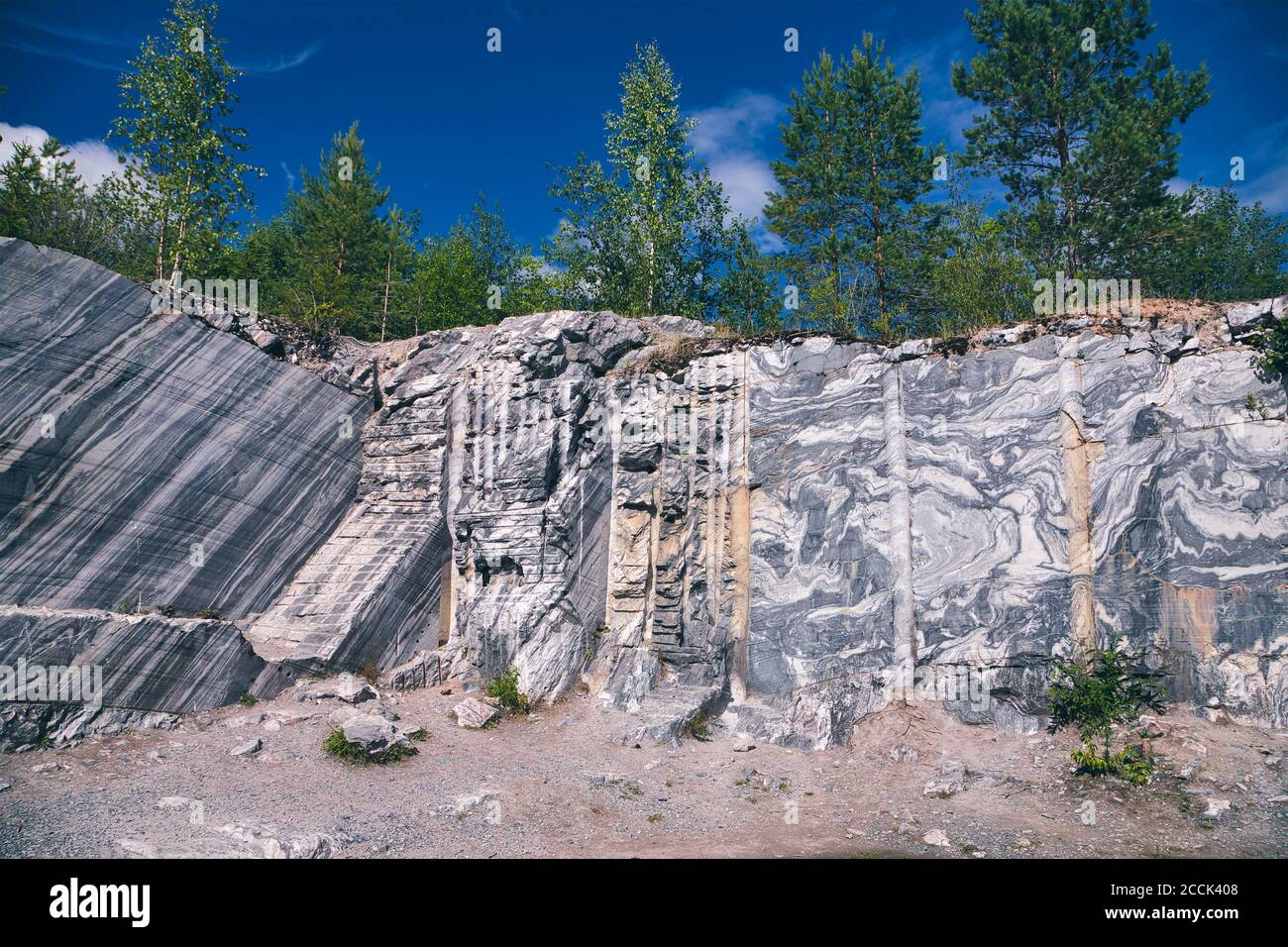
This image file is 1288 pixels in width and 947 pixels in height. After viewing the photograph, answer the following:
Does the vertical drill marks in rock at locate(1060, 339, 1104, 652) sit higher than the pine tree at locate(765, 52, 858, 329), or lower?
lower

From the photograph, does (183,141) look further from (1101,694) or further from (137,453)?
(1101,694)

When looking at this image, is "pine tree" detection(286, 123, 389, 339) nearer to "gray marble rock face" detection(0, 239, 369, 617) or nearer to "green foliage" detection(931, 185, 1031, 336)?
"gray marble rock face" detection(0, 239, 369, 617)

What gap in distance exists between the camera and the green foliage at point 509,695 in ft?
53.1

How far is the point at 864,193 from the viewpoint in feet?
79.7

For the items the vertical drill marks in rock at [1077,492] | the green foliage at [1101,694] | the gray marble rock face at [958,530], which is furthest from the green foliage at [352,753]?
the vertical drill marks in rock at [1077,492]

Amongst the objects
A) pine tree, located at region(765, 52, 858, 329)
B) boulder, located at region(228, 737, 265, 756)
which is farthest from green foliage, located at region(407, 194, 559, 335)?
boulder, located at region(228, 737, 265, 756)

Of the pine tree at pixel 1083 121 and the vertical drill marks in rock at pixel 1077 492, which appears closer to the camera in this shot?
the vertical drill marks in rock at pixel 1077 492

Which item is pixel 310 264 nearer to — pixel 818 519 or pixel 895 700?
pixel 818 519

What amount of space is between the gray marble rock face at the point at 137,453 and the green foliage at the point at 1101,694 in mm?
16906

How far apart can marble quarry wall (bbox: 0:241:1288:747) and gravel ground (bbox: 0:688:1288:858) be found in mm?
904

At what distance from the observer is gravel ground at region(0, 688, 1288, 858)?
10.5 metres

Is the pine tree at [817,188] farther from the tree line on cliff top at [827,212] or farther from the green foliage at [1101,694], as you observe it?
the green foliage at [1101,694]

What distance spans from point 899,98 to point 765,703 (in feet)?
63.7

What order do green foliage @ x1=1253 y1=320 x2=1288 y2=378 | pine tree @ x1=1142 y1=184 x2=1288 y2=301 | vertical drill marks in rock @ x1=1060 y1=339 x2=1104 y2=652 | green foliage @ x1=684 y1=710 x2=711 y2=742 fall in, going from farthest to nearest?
pine tree @ x1=1142 y1=184 x2=1288 y2=301
green foliage @ x1=684 y1=710 x2=711 y2=742
vertical drill marks in rock @ x1=1060 y1=339 x2=1104 y2=652
green foliage @ x1=1253 y1=320 x2=1288 y2=378
